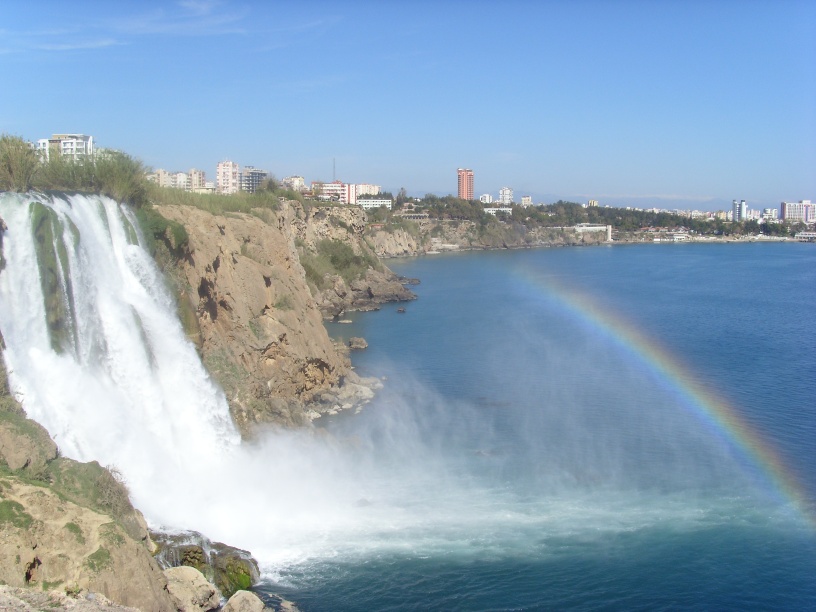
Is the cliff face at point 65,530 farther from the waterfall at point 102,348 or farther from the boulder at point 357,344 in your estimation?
the boulder at point 357,344

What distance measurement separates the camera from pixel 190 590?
9289mm

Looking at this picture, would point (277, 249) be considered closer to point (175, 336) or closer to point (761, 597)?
point (175, 336)

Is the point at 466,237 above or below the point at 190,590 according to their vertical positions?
above

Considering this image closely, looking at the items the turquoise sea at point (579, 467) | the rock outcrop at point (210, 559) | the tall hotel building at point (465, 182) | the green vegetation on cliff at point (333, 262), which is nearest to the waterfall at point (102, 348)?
the rock outcrop at point (210, 559)

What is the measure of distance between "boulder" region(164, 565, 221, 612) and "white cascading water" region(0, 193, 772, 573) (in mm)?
1476

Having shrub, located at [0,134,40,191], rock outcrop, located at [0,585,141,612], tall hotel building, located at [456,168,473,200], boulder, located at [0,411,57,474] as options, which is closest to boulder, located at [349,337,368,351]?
shrub, located at [0,134,40,191]

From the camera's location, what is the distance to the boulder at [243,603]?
30.5ft

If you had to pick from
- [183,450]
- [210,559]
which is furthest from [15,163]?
[210,559]

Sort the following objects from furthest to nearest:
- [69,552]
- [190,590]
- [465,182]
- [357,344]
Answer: [465,182]
[357,344]
[190,590]
[69,552]

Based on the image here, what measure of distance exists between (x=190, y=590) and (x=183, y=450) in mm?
4342

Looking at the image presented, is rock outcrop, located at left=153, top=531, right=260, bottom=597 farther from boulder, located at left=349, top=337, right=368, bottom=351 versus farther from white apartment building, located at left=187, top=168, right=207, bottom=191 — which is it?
white apartment building, located at left=187, top=168, right=207, bottom=191

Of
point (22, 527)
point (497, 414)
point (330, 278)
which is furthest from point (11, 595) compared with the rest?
point (330, 278)

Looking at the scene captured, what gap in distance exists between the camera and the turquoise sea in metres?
10.9

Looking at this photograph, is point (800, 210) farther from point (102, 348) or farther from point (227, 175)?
point (102, 348)
